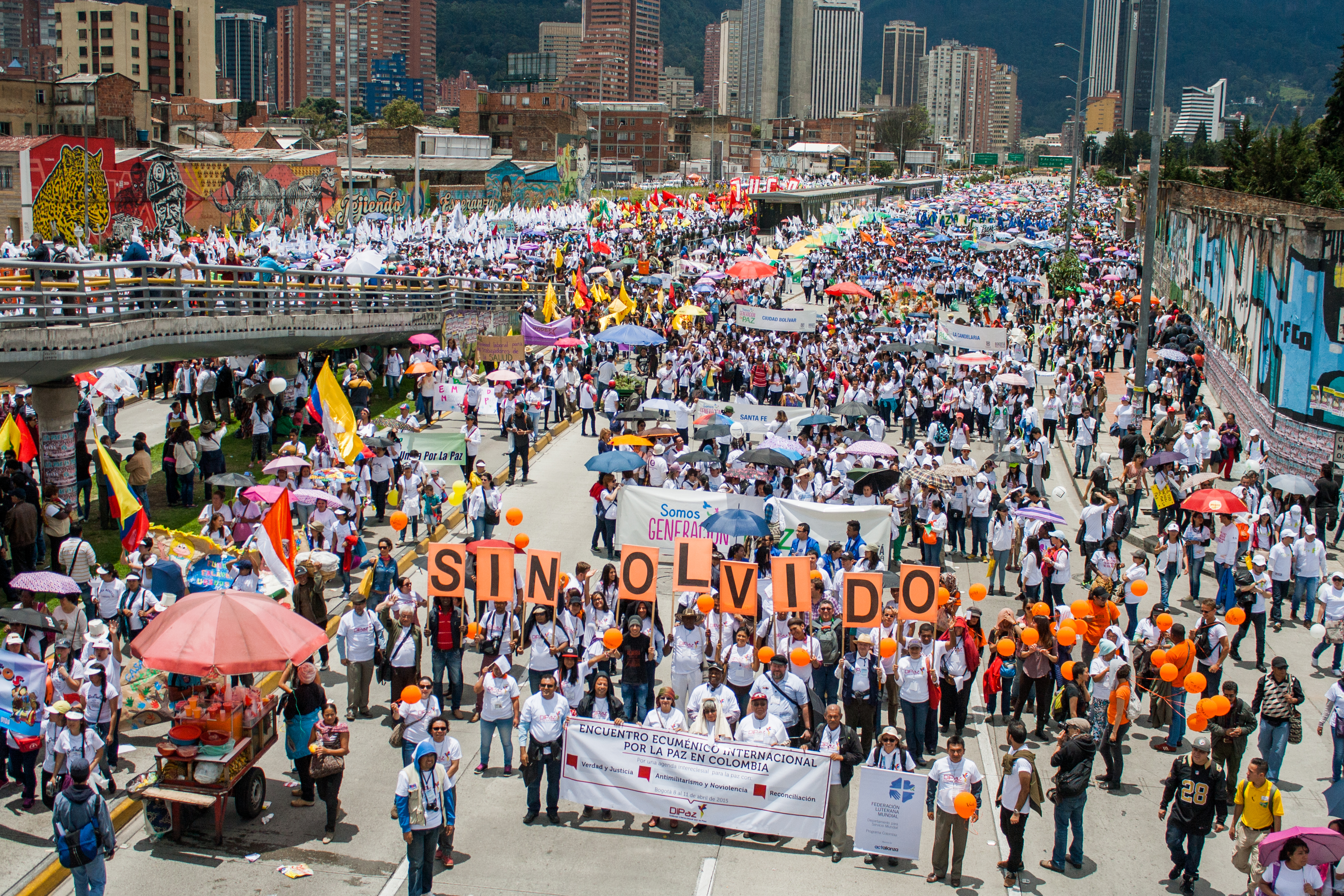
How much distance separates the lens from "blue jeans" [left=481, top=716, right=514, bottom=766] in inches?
466

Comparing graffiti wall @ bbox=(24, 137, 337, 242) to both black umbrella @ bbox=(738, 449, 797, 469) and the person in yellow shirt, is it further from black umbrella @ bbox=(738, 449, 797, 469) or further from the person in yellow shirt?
the person in yellow shirt

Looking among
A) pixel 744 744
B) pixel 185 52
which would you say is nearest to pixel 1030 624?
pixel 744 744

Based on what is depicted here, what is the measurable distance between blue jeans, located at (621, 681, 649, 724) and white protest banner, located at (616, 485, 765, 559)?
4873 mm

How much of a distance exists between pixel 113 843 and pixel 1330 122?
60627 mm

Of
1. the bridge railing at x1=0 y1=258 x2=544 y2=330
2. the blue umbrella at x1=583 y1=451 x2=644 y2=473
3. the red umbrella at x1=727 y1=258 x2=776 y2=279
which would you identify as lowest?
the blue umbrella at x1=583 y1=451 x2=644 y2=473

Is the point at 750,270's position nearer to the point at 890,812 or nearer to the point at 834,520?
the point at 834,520

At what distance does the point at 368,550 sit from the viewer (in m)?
18.4

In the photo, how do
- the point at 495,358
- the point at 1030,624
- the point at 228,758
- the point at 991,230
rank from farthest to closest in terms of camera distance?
the point at 991,230 < the point at 495,358 < the point at 1030,624 < the point at 228,758

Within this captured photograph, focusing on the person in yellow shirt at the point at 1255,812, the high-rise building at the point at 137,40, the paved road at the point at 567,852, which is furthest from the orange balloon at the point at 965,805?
the high-rise building at the point at 137,40

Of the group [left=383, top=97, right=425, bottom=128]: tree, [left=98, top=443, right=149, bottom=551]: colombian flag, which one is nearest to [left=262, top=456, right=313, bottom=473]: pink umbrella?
[left=98, top=443, right=149, bottom=551]: colombian flag

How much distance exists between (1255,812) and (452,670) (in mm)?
7516

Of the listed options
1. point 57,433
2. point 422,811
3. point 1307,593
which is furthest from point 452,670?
point 1307,593

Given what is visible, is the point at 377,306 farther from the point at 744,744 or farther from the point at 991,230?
the point at 991,230

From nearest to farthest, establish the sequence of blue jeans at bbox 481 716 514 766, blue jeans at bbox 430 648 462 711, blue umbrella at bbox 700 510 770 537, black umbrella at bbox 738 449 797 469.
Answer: blue jeans at bbox 481 716 514 766 → blue jeans at bbox 430 648 462 711 → blue umbrella at bbox 700 510 770 537 → black umbrella at bbox 738 449 797 469
